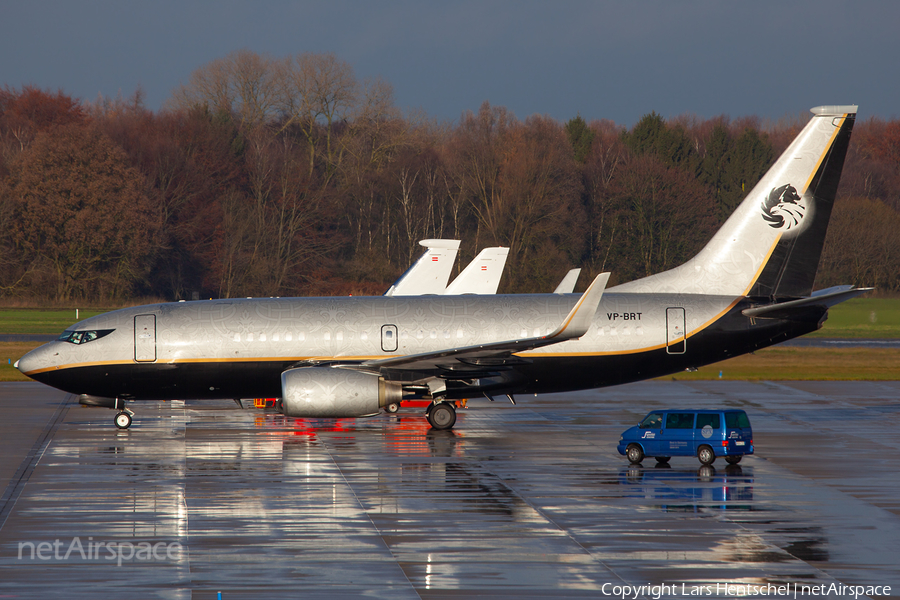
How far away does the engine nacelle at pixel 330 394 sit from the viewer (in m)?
26.9

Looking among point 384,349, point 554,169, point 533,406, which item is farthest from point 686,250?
point 384,349

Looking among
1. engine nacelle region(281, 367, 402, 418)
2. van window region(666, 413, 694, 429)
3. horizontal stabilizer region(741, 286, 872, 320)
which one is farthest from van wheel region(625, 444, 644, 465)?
horizontal stabilizer region(741, 286, 872, 320)

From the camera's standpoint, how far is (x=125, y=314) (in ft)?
97.7

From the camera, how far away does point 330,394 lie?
26875mm

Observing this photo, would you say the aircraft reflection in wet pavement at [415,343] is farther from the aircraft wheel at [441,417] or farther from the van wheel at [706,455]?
the van wheel at [706,455]

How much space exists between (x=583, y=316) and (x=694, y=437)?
4611 mm

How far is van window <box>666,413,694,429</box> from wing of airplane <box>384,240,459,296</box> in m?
19.3

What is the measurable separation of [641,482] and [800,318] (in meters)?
10.0

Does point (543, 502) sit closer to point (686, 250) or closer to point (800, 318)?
point (800, 318)

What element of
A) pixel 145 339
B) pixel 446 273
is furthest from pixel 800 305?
pixel 145 339

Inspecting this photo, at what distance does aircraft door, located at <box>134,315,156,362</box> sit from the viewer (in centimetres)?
2886

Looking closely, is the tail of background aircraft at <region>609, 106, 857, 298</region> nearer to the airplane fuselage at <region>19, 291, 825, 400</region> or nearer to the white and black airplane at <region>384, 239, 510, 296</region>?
the airplane fuselage at <region>19, 291, 825, 400</region>

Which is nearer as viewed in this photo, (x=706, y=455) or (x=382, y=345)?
(x=706, y=455)

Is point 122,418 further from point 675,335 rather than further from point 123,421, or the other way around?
point 675,335
